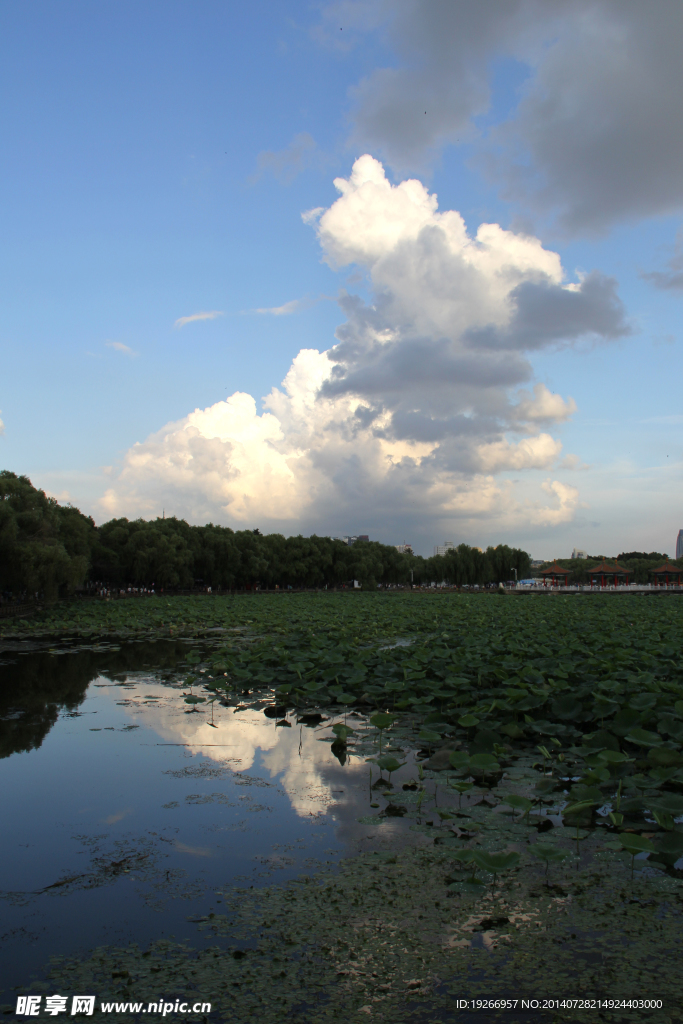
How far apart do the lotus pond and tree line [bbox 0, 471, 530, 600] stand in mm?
16832

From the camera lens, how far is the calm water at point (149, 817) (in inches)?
134

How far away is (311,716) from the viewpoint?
8617 mm

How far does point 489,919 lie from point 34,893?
2677 mm

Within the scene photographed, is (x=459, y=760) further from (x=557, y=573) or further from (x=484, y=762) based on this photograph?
(x=557, y=573)

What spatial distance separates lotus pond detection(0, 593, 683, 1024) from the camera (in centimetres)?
277

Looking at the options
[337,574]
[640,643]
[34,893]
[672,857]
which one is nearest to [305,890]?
[34,893]

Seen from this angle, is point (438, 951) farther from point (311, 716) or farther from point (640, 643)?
point (640, 643)

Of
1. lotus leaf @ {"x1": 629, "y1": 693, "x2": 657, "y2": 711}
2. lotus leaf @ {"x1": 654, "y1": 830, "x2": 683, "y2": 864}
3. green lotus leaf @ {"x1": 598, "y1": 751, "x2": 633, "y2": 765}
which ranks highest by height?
lotus leaf @ {"x1": 629, "y1": 693, "x2": 657, "y2": 711}

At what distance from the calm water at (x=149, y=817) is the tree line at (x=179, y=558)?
17.3 metres

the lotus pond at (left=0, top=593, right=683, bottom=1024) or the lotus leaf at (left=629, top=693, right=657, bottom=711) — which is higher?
the lotus leaf at (left=629, top=693, right=657, bottom=711)

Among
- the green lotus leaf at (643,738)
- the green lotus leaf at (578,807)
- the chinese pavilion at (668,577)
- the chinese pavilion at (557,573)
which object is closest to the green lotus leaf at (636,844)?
the green lotus leaf at (578,807)

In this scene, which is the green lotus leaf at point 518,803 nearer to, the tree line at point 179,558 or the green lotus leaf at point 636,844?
the green lotus leaf at point 636,844

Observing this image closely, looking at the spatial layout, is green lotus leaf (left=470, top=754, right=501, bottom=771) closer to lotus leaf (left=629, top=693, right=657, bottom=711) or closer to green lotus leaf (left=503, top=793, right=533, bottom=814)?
green lotus leaf (left=503, top=793, right=533, bottom=814)

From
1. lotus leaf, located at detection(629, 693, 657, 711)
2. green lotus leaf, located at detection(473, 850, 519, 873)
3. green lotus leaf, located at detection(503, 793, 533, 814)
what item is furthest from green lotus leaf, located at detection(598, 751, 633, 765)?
green lotus leaf, located at detection(473, 850, 519, 873)
